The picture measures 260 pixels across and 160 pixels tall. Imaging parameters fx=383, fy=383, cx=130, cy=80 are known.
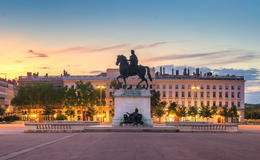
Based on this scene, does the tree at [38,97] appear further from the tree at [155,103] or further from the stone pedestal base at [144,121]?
the stone pedestal base at [144,121]

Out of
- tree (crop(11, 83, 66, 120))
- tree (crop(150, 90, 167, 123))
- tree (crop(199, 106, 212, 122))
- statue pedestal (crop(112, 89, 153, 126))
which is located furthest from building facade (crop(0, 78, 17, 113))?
statue pedestal (crop(112, 89, 153, 126))

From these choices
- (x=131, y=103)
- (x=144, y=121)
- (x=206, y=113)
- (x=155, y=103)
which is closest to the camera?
(x=144, y=121)

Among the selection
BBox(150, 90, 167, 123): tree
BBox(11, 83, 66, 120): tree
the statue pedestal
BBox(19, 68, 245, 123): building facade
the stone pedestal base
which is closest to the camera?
the stone pedestal base

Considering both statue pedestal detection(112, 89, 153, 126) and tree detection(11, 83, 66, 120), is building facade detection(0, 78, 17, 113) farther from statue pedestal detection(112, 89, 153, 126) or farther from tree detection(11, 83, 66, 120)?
statue pedestal detection(112, 89, 153, 126)

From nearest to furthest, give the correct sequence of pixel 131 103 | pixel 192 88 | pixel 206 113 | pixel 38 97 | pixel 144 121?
pixel 144 121, pixel 131 103, pixel 38 97, pixel 206 113, pixel 192 88

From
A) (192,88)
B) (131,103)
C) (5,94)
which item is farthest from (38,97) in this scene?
(131,103)

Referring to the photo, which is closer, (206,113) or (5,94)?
(206,113)

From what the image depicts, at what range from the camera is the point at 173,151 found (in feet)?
63.1

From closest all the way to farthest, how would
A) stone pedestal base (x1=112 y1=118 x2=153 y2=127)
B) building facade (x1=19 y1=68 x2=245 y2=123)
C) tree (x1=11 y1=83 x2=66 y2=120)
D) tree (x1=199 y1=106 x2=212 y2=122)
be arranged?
stone pedestal base (x1=112 y1=118 x2=153 y2=127) → tree (x1=11 y1=83 x2=66 y2=120) → tree (x1=199 y1=106 x2=212 y2=122) → building facade (x1=19 y1=68 x2=245 y2=123)

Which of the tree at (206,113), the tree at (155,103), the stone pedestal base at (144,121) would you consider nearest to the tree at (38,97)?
the tree at (155,103)

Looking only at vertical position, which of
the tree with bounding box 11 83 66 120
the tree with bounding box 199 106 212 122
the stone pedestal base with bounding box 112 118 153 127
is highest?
the tree with bounding box 11 83 66 120

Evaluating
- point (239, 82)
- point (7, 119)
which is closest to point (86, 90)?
point (7, 119)

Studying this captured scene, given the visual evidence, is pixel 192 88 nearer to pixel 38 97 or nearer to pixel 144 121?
pixel 38 97

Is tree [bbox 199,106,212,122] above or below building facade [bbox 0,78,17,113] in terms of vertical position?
below
